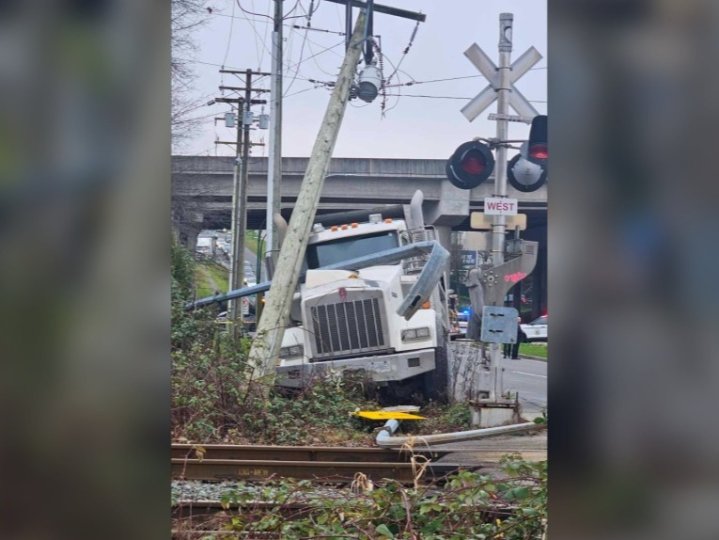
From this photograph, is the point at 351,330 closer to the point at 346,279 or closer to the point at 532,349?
the point at 346,279

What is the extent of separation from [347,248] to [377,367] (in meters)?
2.20

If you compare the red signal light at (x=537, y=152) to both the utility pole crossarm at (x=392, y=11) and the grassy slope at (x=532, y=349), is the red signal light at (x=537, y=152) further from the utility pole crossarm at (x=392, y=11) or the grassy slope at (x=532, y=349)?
the grassy slope at (x=532, y=349)

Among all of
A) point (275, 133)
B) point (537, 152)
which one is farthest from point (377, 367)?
point (275, 133)

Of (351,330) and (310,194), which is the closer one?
(351,330)

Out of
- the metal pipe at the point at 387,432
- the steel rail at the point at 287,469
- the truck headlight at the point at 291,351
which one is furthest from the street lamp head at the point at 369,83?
the steel rail at the point at 287,469

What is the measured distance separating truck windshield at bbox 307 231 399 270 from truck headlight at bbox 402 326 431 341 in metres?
1.61

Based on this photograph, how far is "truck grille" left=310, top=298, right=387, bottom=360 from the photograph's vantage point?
11180mm

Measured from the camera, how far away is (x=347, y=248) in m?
12.5

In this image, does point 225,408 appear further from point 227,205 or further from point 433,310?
point 227,205

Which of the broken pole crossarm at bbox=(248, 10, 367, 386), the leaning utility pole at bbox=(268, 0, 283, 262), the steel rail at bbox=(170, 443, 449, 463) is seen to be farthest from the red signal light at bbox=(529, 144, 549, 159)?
the leaning utility pole at bbox=(268, 0, 283, 262)
